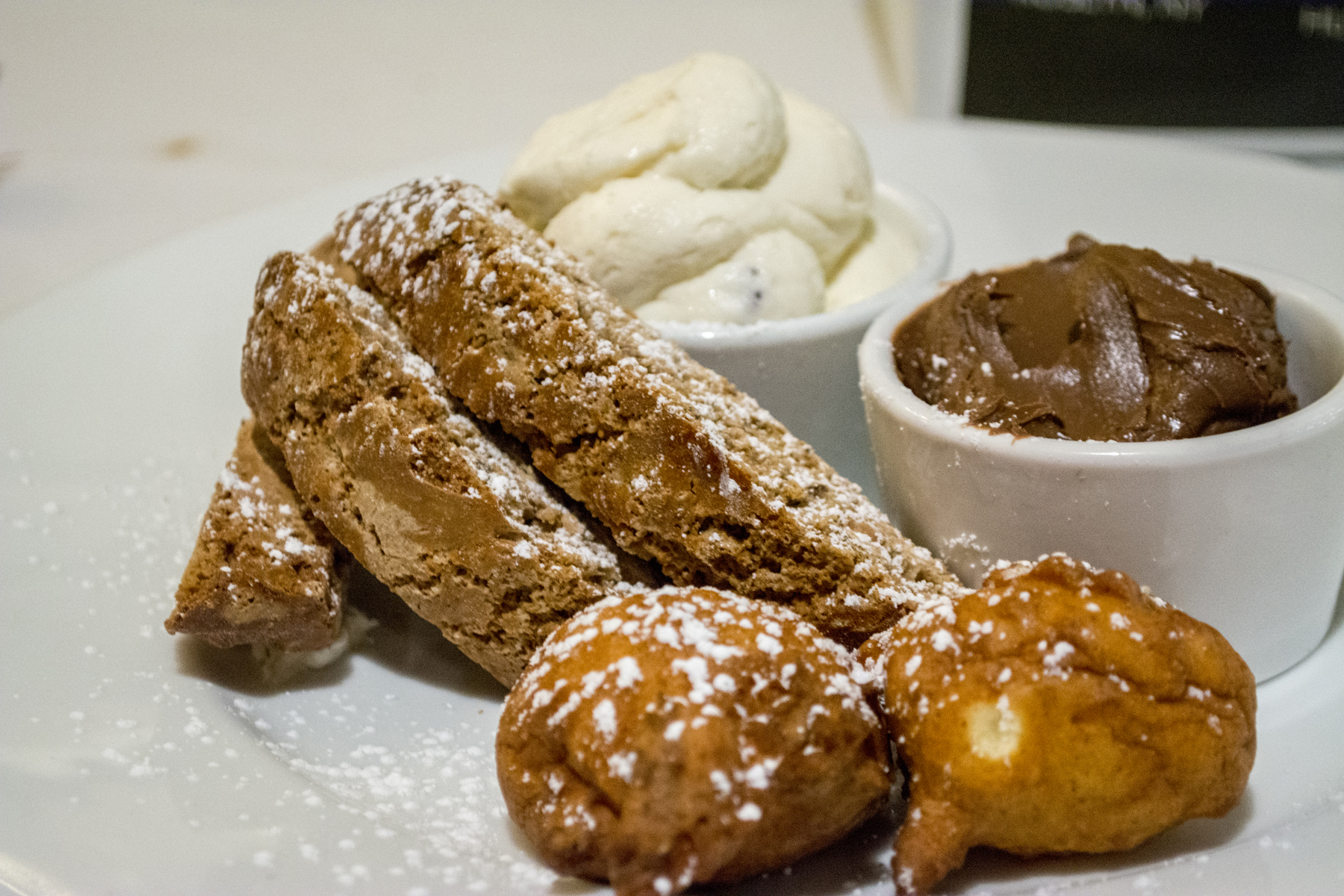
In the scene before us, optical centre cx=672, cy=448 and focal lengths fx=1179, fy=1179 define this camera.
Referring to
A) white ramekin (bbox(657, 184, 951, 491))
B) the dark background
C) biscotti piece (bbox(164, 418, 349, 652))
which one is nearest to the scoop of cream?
white ramekin (bbox(657, 184, 951, 491))

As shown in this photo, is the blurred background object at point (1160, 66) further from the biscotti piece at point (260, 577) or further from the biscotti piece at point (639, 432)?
the biscotti piece at point (260, 577)

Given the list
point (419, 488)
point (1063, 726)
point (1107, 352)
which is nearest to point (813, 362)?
point (1107, 352)

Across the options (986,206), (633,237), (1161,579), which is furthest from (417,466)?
(986,206)

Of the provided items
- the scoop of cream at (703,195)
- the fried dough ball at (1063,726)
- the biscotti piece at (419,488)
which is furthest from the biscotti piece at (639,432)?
the scoop of cream at (703,195)

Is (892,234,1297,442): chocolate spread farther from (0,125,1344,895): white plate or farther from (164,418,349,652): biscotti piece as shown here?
(164,418,349,652): biscotti piece

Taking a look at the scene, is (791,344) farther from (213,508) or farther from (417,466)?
(213,508)

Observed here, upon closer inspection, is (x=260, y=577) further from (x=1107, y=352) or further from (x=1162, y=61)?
(x=1162, y=61)

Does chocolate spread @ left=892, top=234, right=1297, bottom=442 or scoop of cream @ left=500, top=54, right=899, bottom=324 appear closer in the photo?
chocolate spread @ left=892, top=234, right=1297, bottom=442
